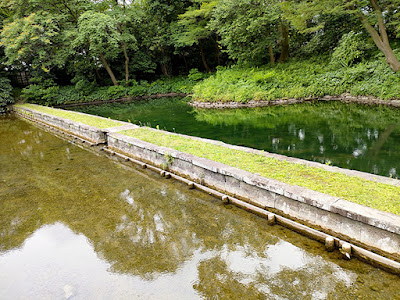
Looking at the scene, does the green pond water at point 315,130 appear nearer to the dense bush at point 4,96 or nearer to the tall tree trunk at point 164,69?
the dense bush at point 4,96

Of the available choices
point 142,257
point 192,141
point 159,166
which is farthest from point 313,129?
point 142,257

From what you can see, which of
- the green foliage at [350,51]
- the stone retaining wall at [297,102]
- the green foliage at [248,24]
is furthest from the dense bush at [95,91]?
the green foliage at [350,51]

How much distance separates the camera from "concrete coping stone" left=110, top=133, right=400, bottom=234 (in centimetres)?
302

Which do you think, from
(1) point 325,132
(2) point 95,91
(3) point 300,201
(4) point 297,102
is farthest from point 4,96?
(3) point 300,201

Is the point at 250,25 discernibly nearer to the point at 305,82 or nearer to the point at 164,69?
the point at 305,82

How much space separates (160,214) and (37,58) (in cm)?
2265

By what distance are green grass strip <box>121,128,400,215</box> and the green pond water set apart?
185 centimetres

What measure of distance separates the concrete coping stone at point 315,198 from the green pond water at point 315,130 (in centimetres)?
271

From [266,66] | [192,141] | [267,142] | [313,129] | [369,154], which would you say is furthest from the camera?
[266,66]

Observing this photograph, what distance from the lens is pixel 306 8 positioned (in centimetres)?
1294

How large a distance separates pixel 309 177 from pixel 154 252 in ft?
8.87

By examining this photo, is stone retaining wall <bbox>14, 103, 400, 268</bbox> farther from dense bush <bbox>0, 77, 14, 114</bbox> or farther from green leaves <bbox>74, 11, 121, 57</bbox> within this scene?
dense bush <bbox>0, 77, 14, 114</bbox>

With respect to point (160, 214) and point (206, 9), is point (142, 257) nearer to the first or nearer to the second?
point (160, 214)

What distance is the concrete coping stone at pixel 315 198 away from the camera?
3022mm
